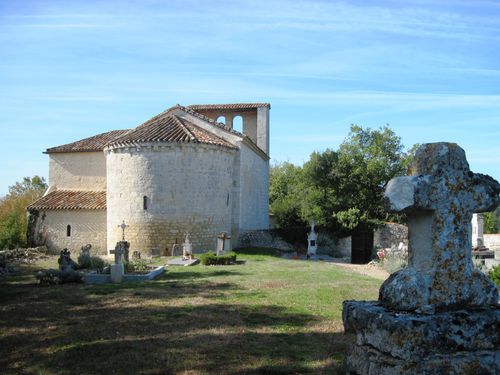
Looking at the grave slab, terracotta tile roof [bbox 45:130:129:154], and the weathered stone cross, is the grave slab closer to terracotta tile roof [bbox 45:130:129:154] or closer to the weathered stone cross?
terracotta tile roof [bbox 45:130:129:154]

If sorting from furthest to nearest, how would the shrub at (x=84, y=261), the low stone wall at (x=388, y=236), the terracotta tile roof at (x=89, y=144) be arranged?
the low stone wall at (x=388, y=236), the terracotta tile roof at (x=89, y=144), the shrub at (x=84, y=261)

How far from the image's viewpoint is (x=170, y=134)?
77.5ft

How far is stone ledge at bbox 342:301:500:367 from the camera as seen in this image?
2.92 m

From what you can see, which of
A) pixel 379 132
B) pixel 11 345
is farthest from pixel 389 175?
pixel 11 345

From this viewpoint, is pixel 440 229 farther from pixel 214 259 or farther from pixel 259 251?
pixel 259 251

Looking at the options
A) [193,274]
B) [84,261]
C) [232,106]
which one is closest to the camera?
[193,274]

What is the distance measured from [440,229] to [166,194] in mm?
20776

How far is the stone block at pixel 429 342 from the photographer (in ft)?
9.57

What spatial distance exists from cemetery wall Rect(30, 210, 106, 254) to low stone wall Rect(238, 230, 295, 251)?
8642mm

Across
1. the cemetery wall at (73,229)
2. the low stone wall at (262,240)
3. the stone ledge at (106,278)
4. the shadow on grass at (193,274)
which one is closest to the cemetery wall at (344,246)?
the low stone wall at (262,240)

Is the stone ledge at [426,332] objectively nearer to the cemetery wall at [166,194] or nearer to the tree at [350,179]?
the cemetery wall at [166,194]

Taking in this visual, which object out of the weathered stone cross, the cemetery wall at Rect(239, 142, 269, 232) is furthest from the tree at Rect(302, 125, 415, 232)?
the weathered stone cross

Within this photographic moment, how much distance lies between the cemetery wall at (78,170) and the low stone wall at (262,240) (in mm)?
10495

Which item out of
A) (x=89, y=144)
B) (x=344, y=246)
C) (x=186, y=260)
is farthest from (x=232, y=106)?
(x=186, y=260)
